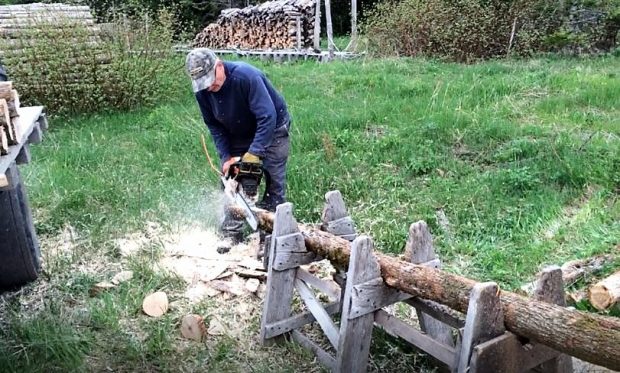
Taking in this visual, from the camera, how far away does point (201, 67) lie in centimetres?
439

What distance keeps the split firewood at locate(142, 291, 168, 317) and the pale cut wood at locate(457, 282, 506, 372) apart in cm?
218

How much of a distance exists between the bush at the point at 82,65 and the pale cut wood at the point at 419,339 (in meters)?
7.48

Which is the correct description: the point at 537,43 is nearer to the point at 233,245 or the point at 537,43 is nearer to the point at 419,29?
the point at 419,29

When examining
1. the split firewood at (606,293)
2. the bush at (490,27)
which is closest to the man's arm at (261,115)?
the split firewood at (606,293)

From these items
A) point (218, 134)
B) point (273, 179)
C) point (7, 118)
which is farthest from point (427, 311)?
point (218, 134)

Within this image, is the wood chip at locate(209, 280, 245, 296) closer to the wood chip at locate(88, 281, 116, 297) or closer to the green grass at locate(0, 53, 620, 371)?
the green grass at locate(0, 53, 620, 371)

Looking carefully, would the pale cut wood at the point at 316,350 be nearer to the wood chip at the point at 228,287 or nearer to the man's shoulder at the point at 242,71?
the wood chip at the point at 228,287

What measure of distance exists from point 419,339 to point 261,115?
2187 mm

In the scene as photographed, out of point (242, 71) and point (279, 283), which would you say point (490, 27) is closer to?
point (242, 71)

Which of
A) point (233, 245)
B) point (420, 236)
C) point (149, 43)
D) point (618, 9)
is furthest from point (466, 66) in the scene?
point (420, 236)

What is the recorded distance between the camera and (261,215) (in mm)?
4168

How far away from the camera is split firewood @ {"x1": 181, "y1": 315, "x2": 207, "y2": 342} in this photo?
149 inches

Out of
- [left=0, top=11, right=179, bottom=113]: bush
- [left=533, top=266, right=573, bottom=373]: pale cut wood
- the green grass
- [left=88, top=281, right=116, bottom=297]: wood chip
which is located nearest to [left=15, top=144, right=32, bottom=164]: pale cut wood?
the green grass

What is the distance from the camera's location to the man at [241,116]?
14.7ft
